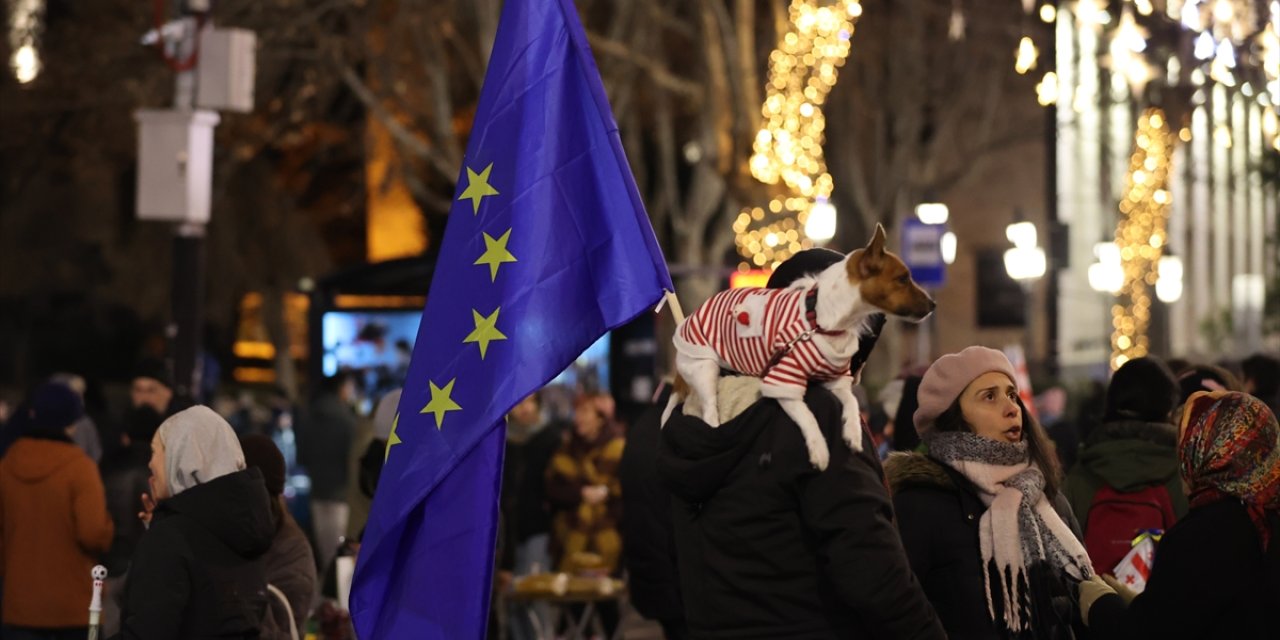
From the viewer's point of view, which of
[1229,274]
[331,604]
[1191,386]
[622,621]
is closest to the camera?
[1191,386]

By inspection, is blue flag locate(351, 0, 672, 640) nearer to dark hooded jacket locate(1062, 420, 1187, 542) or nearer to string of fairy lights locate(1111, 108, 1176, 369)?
dark hooded jacket locate(1062, 420, 1187, 542)

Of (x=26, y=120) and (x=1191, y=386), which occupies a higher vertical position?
(x=26, y=120)

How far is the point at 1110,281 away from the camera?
31250 mm

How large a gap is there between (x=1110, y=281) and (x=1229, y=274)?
110 feet

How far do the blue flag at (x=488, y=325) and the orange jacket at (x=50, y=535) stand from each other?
12.3ft

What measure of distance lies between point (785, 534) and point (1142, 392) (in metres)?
2.99

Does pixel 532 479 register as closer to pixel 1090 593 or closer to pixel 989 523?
pixel 989 523

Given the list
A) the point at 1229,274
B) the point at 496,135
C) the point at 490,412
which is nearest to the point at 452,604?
the point at 490,412

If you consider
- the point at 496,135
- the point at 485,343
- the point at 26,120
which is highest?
the point at 26,120

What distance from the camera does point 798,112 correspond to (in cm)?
2503

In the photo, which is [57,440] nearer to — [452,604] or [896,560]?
[452,604]

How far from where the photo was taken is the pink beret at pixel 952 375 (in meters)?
6.28

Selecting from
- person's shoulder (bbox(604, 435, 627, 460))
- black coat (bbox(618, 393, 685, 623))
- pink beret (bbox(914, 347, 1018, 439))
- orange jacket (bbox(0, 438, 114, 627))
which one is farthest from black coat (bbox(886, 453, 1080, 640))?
person's shoulder (bbox(604, 435, 627, 460))

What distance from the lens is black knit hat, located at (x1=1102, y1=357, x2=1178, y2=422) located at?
7.90 meters
